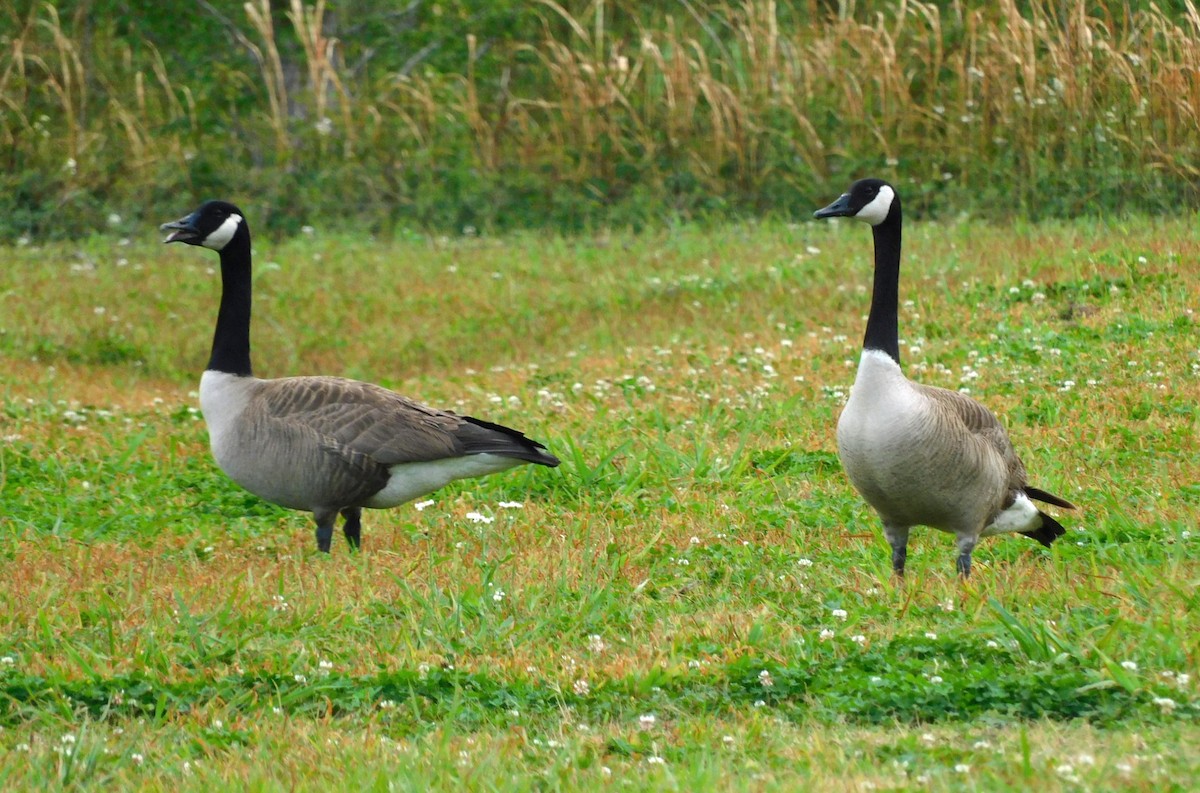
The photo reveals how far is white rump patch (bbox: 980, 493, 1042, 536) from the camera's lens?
6.11 metres

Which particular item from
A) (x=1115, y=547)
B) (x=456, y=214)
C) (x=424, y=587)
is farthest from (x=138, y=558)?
(x=456, y=214)

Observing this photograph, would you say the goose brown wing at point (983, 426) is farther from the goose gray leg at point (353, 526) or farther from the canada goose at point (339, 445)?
the goose gray leg at point (353, 526)

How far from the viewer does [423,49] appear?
61.6 ft

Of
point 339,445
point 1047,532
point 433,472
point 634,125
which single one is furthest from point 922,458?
point 634,125

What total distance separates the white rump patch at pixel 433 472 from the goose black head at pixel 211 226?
1708 millimetres

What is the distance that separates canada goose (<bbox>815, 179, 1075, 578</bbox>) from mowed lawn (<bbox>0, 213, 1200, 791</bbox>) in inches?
8.7

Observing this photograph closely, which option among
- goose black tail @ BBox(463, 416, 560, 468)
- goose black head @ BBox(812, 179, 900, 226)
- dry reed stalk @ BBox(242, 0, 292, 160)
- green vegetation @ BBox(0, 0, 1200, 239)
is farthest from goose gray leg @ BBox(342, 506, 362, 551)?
dry reed stalk @ BBox(242, 0, 292, 160)

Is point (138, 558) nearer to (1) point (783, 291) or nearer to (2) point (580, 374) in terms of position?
(2) point (580, 374)

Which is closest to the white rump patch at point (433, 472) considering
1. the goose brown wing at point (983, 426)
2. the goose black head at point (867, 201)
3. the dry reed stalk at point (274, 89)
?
the goose black head at point (867, 201)

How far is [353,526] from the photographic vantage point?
7.10 m

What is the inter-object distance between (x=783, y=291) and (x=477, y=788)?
849cm

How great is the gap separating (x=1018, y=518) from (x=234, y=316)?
399cm

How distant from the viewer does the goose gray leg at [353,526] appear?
7.07 meters

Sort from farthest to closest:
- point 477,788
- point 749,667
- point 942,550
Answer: point 942,550 → point 749,667 → point 477,788
